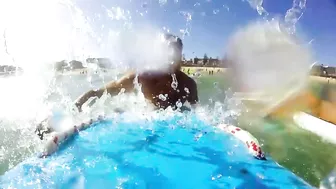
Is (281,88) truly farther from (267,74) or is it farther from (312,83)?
(312,83)

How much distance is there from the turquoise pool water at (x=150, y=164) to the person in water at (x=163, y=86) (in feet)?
2.23

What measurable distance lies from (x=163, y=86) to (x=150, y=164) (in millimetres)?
1523

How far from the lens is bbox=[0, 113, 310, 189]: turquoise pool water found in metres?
2.02

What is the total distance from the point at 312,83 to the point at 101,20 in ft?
6.90

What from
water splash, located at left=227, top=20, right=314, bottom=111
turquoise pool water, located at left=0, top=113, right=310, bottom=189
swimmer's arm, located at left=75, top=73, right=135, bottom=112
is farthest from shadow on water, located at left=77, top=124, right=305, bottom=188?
swimmer's arm, located at left=75, top=73, right=135, bottom=112

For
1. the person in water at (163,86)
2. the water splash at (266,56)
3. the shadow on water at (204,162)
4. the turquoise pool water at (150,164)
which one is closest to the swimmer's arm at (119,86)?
the person in water at (163,86)

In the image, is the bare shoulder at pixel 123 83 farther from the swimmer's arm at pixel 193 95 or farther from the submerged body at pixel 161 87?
the swimmer's arm at pixel 193 95

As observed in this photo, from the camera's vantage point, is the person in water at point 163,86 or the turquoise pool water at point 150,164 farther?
the person in water at point 163,86

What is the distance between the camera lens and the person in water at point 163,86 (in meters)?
3.58

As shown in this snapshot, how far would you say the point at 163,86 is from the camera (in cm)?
369

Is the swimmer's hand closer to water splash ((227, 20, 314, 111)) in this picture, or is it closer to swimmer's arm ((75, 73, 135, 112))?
swimmer's arm ((75, 73, 135, 112))

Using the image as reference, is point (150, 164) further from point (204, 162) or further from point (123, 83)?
point (123, 83)

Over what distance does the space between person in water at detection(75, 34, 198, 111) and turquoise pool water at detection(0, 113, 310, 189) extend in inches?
26.8

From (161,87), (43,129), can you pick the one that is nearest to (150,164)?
(43,129)
